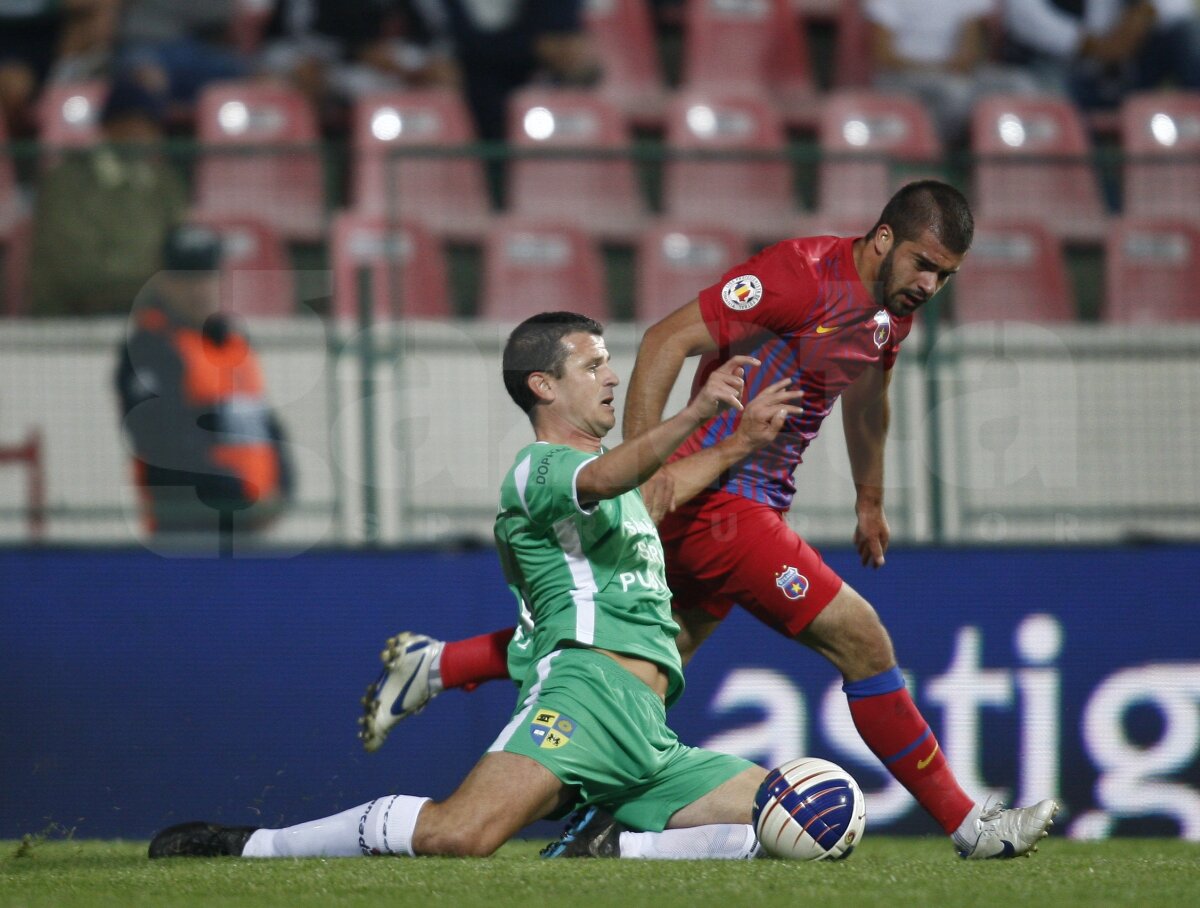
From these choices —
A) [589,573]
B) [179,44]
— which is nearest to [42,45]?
[179,44]

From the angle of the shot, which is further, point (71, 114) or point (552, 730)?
point (71, 114)

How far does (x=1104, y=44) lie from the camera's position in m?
11.0

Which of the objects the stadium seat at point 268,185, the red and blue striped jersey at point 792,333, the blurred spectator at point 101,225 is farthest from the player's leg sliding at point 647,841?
the blurred spectator at point 101,225

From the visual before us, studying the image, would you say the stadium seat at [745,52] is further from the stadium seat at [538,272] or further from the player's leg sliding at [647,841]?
the player's leg sliding at [647,841]

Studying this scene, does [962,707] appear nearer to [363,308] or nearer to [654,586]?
[654,586]

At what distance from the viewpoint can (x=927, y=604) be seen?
22.5 ft

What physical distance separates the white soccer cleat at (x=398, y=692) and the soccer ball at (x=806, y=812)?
1.35 metres

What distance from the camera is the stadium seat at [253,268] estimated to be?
7.12 m

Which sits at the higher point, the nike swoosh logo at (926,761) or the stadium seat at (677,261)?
the stadium seat at (677,261)

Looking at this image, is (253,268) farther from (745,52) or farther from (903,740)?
(745,52)

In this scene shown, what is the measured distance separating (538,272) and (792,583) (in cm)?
344

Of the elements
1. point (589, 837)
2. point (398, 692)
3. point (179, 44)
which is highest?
point (179, 44)

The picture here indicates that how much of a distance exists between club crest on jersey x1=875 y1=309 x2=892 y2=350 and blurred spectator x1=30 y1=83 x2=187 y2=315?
3.65 m

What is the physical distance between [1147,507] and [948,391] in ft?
3.27
